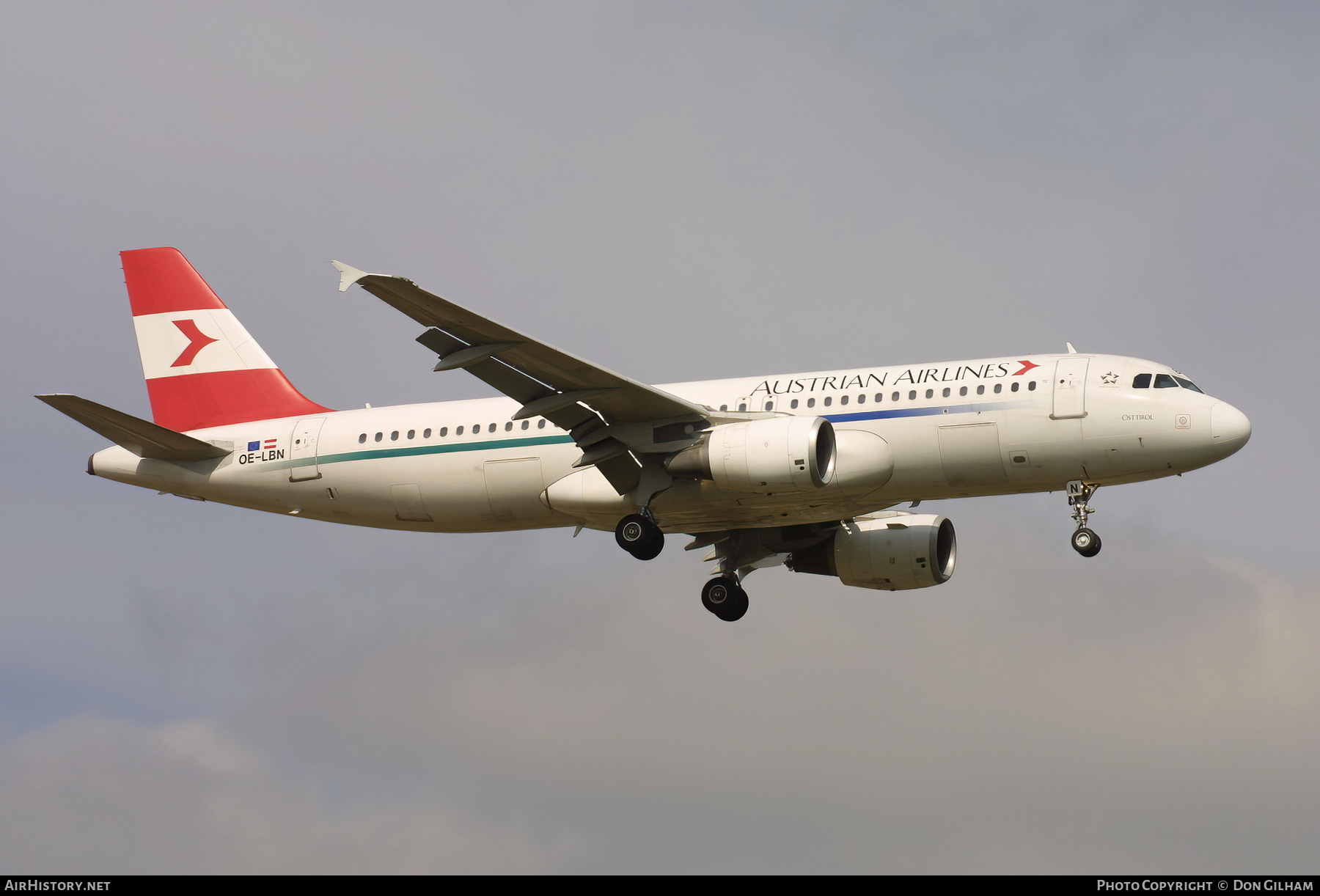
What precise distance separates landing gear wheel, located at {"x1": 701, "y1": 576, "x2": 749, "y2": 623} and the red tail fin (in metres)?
10.7

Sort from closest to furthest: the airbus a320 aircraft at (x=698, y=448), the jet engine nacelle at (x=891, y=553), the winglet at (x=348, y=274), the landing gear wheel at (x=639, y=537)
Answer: the winglet at (x=348, y=274) → the airbus a320 aircraft at (x=698, y=448) → the landing gear wheel at (x=639, y=537) → the jet engine nacelle at (x=891, y=553)

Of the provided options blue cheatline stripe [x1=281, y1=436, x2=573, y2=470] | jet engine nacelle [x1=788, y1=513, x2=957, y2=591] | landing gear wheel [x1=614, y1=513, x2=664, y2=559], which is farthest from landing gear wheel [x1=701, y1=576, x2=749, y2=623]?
blue cheatline stripe [x1=281, y1=436, x2=573, y2=470]

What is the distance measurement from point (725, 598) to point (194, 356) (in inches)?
602

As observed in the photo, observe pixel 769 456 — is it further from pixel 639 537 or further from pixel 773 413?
pixel 639 537

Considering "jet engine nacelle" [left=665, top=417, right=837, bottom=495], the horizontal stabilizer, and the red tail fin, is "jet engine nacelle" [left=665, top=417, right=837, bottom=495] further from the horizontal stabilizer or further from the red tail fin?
the horizontal stabilizer

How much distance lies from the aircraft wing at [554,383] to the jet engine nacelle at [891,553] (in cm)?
702

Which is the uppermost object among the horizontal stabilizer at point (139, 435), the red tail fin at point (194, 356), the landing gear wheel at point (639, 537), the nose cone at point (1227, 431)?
the red tail fin at point (194, 356)

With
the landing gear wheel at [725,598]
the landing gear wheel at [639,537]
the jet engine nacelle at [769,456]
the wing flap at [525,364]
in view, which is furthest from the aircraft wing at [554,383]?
the landing gear wheel at [725,598]

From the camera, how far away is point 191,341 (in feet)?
136

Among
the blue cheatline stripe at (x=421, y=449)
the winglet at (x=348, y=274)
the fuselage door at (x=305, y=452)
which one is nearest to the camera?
the winglet at (x=348, y=274)

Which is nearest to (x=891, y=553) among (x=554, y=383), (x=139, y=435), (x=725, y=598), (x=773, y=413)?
(x=725, y=598)

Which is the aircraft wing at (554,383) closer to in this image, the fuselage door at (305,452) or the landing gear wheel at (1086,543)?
the fuselage door at (305,452)

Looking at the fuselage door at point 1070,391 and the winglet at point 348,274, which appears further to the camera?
the fuselage door at point 1070,391

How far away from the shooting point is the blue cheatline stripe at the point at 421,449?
35.8 meters
